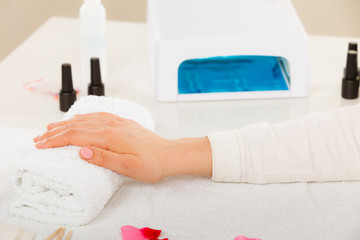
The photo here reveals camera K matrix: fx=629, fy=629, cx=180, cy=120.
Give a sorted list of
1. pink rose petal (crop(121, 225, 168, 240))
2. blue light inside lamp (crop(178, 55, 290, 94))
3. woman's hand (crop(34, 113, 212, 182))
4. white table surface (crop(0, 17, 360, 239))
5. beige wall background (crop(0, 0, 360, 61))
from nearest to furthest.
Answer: pink rose petal (crop(121, 225, 168, 240)) → woman's hand (crop(34, 113, 212, 182)) → white table surface (crop(0, 17, 360, 239)) → blue light inside lamp (crop(178, 55, 290, 94)) → beige wall background (crop(0, 0, 360, 61))

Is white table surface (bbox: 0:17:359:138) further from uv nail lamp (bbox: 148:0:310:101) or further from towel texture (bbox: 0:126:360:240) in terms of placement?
towel texture (bbox: 0:126:360:240)

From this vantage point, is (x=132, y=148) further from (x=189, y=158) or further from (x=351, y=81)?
(x=351, y=81)

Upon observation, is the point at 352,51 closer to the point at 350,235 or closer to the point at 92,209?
the point at 350,235

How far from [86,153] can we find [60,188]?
0.08 m

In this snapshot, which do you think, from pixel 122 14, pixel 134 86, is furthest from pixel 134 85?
pixel 122 14

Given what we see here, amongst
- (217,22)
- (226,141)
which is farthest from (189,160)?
(217,22)

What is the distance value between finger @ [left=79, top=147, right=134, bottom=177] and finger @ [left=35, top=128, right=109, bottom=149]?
0.14 ft

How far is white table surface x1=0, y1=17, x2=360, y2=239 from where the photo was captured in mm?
1450

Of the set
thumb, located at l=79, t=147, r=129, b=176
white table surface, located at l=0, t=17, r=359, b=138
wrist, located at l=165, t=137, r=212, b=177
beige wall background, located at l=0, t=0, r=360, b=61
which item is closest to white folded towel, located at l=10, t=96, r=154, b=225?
thumb, located at l=79, t=147, r=129, b=176

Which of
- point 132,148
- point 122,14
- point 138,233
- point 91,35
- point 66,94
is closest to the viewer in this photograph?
point 138,233

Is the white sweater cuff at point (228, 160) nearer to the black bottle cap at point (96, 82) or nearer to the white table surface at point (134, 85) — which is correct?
the white table surface at point (134, 85)

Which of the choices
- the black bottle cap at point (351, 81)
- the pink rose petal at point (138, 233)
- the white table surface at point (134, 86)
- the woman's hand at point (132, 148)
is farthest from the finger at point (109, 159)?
the black bottle cap at point (351, 81)

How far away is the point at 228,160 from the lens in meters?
→ 1.15

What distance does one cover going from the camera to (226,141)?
3.84ft
